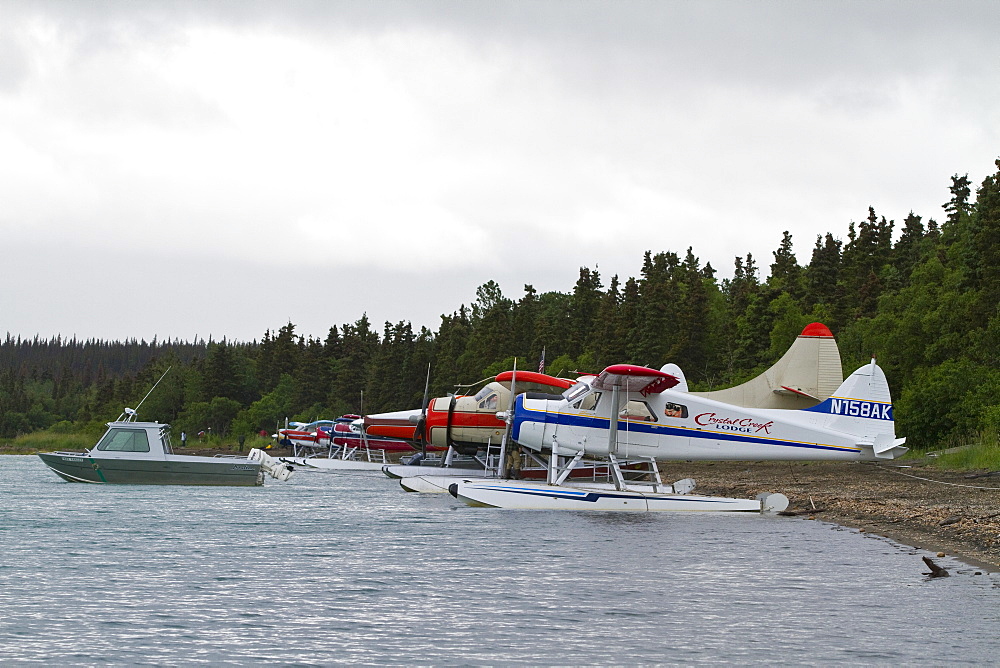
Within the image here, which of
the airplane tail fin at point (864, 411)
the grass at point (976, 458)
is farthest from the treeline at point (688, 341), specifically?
the airplane tail fin at point (864, 411)

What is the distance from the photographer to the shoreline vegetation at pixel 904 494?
15.4 meters

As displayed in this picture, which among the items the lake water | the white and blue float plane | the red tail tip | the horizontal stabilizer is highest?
the red tail tip

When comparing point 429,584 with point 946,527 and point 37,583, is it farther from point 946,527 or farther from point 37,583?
point 946,527

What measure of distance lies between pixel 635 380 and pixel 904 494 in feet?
22.6

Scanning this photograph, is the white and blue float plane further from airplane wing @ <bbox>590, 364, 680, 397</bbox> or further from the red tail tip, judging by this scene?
the red tail tip

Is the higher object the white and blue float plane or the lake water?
the white and blue float plane

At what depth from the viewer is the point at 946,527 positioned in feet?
53.4

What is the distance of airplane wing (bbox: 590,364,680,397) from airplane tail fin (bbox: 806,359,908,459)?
11.4 feet

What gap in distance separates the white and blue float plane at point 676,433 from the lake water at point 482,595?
2.55 ft

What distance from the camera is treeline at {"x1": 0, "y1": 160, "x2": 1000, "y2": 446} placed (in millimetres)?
43375

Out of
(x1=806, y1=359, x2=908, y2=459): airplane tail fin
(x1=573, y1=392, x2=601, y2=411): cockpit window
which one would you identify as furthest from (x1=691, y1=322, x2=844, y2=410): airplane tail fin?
(x1=573, y1=392, x2=601, y2=411): cockpit window

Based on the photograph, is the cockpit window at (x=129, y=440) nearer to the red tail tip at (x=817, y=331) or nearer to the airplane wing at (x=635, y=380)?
the airplane wing at (x=635, y=380)

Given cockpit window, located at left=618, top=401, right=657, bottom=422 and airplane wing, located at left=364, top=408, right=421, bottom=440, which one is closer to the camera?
cockpit window, located at left=618, top=401, right=657, bottom=422

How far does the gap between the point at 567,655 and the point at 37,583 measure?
7.23 metres
